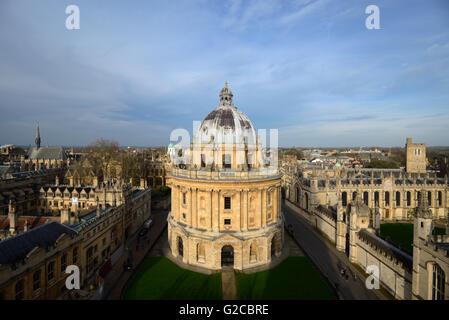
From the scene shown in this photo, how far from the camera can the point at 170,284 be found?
23812 mm

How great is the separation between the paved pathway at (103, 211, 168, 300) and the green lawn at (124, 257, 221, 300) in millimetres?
917

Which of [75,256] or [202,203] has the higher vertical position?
[202,203]

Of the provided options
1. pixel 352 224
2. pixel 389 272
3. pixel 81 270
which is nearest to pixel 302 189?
pixel 352 224

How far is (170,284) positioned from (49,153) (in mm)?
78170

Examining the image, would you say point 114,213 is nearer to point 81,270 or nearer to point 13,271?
point 81,270

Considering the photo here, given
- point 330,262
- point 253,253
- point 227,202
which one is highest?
point 227,202

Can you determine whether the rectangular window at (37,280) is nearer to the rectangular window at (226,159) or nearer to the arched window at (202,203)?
the arched window at (202,203)

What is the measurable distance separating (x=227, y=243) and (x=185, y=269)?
5.49 meters

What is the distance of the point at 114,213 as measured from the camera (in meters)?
30.7

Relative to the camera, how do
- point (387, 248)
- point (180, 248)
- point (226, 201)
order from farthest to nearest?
point (180, 248)
point (226, 201)
point (387, 248)

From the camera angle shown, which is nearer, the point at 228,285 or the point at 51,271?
the point at 51,271

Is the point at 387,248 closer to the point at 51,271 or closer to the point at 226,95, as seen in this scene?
the point at 226,95

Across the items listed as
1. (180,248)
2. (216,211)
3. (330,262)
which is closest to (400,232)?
(330,262)

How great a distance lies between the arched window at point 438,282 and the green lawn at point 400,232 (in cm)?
1744
